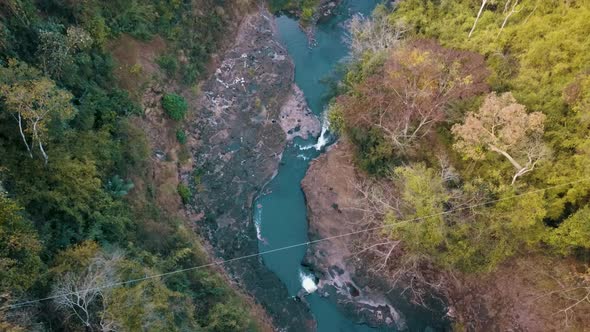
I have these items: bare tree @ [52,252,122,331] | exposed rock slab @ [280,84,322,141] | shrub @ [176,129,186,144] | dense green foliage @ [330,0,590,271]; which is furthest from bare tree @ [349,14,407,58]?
bare tree @ [52,252,122,331]

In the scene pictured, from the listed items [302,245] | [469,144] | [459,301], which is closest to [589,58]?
[469,144]

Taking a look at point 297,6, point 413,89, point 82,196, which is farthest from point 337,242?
point 297,6

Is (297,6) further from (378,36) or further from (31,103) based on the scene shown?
(31,103)

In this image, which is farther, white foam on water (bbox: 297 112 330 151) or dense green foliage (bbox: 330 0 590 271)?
white foam on water (bbox: 297 112 330 151)

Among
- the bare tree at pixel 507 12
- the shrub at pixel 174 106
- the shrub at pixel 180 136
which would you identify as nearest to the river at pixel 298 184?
the shrub at pixel 180 136

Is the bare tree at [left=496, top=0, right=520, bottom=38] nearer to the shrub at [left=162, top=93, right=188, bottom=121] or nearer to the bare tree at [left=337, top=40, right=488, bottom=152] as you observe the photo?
the bare tree at [left=337, top=40, right=488, bottom=152]

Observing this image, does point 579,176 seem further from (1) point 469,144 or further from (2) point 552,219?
(1) point 469,144

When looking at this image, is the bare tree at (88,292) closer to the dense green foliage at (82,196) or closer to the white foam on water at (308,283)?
the dense green foliage at (82,196)
